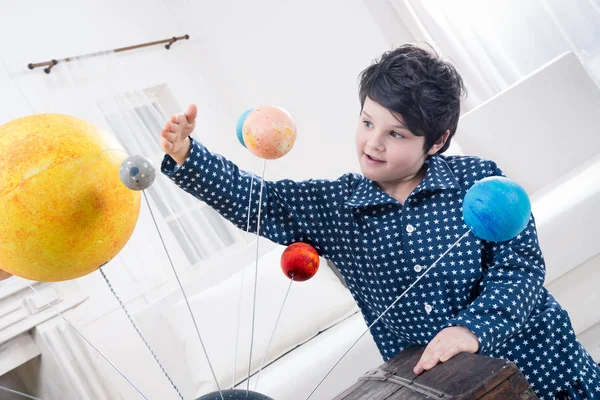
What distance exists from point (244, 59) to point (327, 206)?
2.94 m

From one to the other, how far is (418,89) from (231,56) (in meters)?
3.06

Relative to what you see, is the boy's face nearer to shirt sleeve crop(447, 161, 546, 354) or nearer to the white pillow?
shirt sleeve crop(447, 161, 546, 354)

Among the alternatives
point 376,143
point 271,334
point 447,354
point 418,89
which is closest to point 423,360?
point 447,354

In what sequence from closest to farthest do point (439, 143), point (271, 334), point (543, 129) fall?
1. point (439, 143)
2. point (271, 334)
3. point (543, 129)

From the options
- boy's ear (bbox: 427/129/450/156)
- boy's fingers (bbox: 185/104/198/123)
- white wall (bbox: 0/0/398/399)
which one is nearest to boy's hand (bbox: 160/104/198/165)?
boy's fingers (bbox: 185/104/198/123)

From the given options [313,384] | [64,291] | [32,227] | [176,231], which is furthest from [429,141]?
[176,231]

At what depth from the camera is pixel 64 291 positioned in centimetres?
264

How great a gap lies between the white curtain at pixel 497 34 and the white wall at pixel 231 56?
31 cm

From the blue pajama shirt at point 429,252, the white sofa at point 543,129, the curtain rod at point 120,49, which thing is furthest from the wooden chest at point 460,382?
the curtain rod at point 120,49

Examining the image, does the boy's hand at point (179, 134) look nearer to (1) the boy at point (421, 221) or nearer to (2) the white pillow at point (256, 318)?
(1) the boy at point (421, 221)

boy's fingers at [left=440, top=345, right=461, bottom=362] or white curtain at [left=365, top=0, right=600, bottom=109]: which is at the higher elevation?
white curtain at [left=365, top=0, right=600, bottom=109]

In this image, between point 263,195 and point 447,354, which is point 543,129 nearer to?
point 263,195

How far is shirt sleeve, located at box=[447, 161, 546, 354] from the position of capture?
41.2 inches

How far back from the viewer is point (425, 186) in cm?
122
